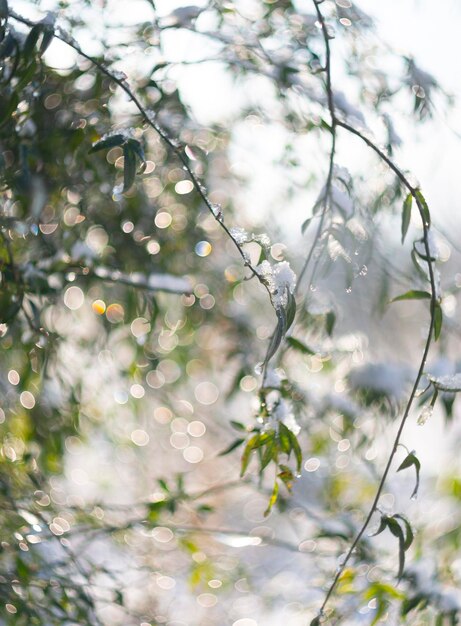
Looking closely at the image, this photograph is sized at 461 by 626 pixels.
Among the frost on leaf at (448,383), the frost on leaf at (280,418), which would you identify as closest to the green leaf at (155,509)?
the frost on leaf at (280,418)

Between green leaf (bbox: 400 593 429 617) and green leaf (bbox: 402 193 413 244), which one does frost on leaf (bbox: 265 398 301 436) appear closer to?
green leaf (bbox: 402 193 413 244)

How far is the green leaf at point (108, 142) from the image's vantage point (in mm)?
861

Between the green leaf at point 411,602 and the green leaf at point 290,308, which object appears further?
the green leaf at point 411,602

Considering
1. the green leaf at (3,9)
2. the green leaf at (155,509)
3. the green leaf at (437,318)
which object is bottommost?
the green leaf at (155,509)

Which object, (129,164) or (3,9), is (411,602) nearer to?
(129,164)

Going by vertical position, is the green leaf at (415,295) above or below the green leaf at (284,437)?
above

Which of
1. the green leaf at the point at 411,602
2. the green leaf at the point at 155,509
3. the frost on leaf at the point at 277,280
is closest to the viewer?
the frost on leaf at the point at 277,280

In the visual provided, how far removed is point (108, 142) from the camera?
2.87ft

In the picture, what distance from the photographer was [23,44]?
3.05ft

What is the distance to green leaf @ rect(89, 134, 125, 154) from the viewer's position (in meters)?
0.86

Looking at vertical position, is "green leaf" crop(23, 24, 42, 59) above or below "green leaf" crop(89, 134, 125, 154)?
above

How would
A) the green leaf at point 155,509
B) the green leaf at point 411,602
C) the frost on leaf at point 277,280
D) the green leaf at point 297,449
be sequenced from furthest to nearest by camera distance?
1. the green leaf at point 155,509
2. the green leaf at point 411,602
3. the green leaf at point 297,449
4. the frost on leaf at point 277,280

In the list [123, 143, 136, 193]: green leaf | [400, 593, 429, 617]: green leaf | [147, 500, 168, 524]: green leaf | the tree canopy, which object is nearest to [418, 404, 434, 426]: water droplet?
the tree canopy

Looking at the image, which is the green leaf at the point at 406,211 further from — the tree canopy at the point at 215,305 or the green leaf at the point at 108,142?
the green leaf at the point at 108,142
